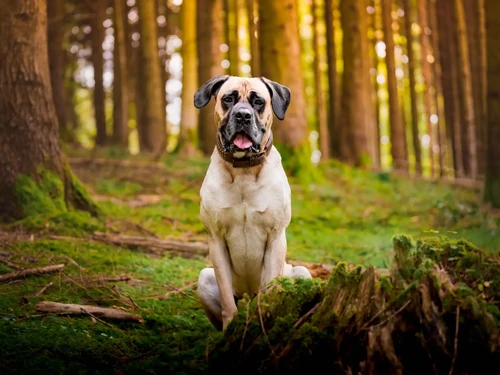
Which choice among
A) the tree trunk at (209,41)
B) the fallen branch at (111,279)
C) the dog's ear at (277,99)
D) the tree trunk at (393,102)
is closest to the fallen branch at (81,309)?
the fallen branch at (111,279)

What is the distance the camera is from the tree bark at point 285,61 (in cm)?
1355

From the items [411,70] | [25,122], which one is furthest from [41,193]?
[411,70]

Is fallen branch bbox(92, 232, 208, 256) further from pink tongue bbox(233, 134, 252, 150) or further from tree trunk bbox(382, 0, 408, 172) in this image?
tree trunk bbox(382, 0, 408, 172)

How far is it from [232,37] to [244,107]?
1881 cm

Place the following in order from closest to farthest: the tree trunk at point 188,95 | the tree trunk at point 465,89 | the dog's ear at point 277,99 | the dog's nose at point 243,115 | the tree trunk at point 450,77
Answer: the dog's nose at point 243,115
the dog's ear at point 277,99
the tree trunk at point 188,95
the tree trunk at point 465,89
the tree trunk at point 450,77

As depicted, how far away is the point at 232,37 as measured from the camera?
23.3 meters

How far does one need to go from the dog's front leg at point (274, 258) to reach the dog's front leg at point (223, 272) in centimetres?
29

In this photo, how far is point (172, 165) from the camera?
14922mm

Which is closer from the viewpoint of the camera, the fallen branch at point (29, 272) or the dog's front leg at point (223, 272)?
the dog's front leg at point (223, 272)

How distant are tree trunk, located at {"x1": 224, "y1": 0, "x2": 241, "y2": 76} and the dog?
53.8ft

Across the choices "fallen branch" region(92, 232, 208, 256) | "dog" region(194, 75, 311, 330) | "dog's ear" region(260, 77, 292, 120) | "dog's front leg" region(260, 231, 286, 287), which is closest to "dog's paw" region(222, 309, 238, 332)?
"dog" region(194, 75, 311, 330)

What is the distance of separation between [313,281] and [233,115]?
4.83 feet

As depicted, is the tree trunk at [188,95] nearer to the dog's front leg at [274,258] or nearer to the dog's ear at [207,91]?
the dog's ear at [207,91]

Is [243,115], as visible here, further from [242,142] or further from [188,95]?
[188,95]
